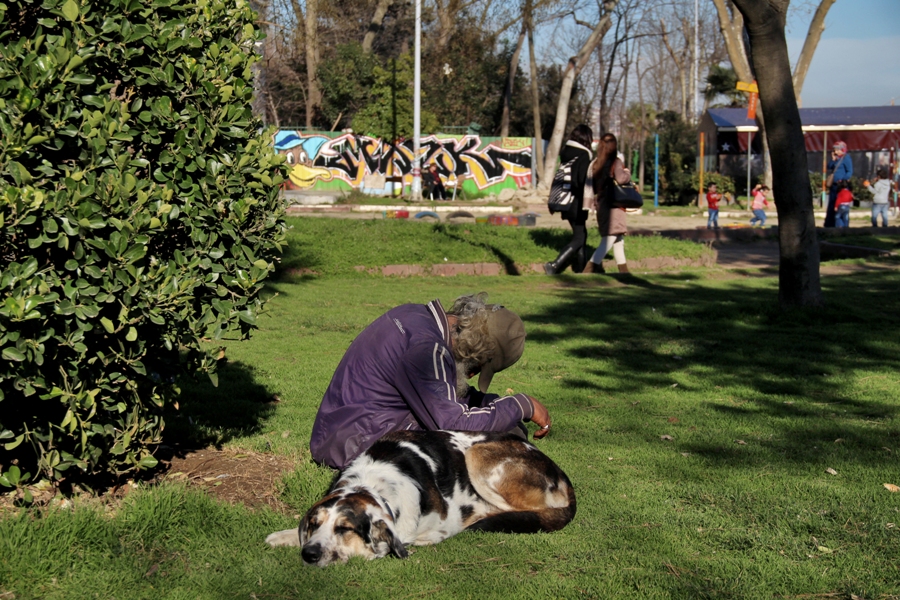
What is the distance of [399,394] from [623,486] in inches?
53.0

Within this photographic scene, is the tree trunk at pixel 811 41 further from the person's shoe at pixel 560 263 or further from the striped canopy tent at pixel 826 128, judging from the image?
the person's shoe at pixel 560 263

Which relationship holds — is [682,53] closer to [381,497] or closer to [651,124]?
[651,124]

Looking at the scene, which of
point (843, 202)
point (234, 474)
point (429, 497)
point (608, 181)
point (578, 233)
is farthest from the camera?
point (843, 202)

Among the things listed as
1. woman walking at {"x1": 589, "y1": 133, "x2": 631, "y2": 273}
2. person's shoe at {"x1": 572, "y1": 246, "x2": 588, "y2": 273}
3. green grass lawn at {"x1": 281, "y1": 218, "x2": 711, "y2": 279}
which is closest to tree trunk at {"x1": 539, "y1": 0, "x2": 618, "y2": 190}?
green grass lawn at {"x1": 281, "y1": 218, "x2": 711, "y2": 279}

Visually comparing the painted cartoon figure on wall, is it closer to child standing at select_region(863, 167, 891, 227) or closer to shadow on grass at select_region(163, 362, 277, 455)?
child standing at select_region(863, 167, 891, 227)

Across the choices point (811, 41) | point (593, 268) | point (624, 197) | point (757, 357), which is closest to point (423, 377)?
point (757, 357)

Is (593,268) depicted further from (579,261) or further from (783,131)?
(783,131)

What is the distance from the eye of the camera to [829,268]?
15.3 metres

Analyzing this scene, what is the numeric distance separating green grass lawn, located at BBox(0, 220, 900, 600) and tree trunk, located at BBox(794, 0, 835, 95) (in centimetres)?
1596

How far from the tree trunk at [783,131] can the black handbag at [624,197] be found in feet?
11.5

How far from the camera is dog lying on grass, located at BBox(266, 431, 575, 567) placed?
12.1 feet

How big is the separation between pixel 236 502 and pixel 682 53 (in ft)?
211

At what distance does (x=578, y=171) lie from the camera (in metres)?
13.8

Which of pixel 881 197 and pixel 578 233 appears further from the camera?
pixel 881 197
